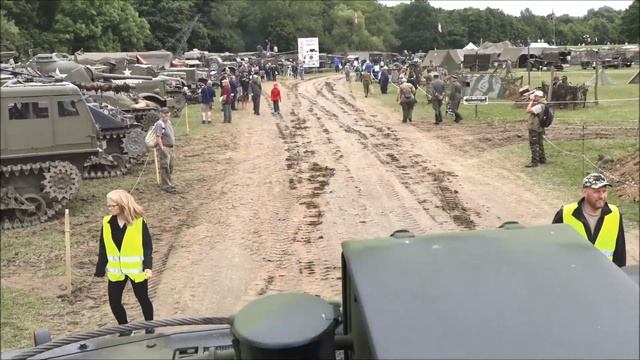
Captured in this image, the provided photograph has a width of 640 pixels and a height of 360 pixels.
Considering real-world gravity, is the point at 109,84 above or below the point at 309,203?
above

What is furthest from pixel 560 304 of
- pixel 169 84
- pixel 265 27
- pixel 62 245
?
pixel 265 27

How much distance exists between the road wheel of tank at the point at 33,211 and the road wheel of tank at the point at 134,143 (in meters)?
4.07

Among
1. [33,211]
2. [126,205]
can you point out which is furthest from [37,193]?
[126,205]

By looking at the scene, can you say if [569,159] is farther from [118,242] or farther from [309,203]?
[118,242]

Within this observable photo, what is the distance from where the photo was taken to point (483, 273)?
7.37ft

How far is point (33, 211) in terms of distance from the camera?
11.4 m

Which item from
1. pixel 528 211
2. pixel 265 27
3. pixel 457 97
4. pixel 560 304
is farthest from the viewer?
pixel 265 27

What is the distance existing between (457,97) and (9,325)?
17303 millimetres

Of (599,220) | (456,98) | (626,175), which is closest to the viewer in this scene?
(599,220)

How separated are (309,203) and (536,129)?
548 centimetres

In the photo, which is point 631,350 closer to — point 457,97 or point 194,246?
point 194,246

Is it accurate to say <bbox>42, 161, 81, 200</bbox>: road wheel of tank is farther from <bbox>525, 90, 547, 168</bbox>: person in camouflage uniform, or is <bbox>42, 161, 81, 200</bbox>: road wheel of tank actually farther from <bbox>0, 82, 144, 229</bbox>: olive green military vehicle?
<bbox>525, 90, 547, 168</bbox>: person in camouflage uniform

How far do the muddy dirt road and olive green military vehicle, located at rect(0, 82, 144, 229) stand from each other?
216 centimetres

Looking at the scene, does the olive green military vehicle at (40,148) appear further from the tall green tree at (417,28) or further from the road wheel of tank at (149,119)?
the tall green tree at (417,28)
